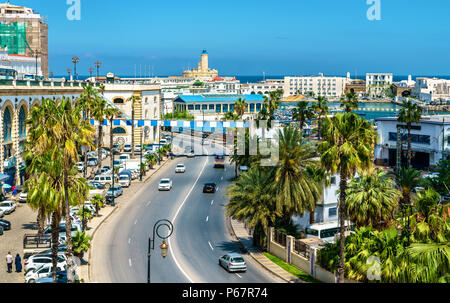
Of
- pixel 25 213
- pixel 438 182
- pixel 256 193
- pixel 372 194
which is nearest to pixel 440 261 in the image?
pixel 372 194

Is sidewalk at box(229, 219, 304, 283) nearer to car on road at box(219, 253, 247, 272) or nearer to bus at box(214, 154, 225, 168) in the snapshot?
car on road at box(219, 253, 247, 272)

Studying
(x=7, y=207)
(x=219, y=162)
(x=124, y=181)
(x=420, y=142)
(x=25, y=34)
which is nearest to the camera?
(x=7, y=207)

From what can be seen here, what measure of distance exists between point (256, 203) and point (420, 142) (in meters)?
42.8

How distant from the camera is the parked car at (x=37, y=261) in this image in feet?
116

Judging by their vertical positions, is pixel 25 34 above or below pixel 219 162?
above

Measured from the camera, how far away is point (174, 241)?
4462 cm

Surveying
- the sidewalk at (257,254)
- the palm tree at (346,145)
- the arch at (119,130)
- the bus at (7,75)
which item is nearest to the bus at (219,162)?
the arch at (119,130)

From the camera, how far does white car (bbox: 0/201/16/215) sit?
5134cm

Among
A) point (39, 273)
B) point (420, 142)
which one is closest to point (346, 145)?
point (39, 273)

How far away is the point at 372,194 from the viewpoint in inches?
1473

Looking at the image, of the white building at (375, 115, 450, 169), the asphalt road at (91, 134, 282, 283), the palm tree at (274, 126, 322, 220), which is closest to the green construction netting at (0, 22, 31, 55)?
the asphalt road at (91, 134, 282, 283)

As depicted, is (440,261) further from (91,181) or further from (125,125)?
(125,125)

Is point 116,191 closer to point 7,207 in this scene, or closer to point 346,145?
point 7,207
